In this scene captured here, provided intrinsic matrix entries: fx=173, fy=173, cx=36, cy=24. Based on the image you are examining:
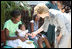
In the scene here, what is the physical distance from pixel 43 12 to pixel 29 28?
321 mm

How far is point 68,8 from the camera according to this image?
2564 mm

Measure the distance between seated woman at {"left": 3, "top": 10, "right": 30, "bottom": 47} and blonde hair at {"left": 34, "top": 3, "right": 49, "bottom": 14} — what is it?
0.27 metres

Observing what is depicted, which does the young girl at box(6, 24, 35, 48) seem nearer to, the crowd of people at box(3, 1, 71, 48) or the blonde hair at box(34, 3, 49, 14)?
the crowd of people at box(3, 1, 71, 48)

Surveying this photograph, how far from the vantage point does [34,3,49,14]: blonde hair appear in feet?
8.49

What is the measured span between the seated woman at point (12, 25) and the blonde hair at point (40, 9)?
272mm

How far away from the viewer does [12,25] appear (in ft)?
8.25

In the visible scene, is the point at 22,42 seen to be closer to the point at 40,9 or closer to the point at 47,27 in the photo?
the point at 47,27

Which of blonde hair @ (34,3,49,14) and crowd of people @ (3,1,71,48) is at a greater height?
blonde hair @ (34,3,49,14)

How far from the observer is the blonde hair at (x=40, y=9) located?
2.59 meters

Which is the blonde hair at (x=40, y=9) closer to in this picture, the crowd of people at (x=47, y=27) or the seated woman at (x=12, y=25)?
the crowd of people at (x=47, y=27)

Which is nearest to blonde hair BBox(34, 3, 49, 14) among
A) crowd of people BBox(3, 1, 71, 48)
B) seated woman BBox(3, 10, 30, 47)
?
A: crowd of people BBox(3, 1, 71, 48)

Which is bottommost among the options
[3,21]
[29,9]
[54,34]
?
[54,34]

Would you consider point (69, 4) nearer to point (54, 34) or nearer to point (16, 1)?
point (54, 34)

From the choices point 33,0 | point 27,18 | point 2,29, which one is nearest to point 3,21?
point 2,29
